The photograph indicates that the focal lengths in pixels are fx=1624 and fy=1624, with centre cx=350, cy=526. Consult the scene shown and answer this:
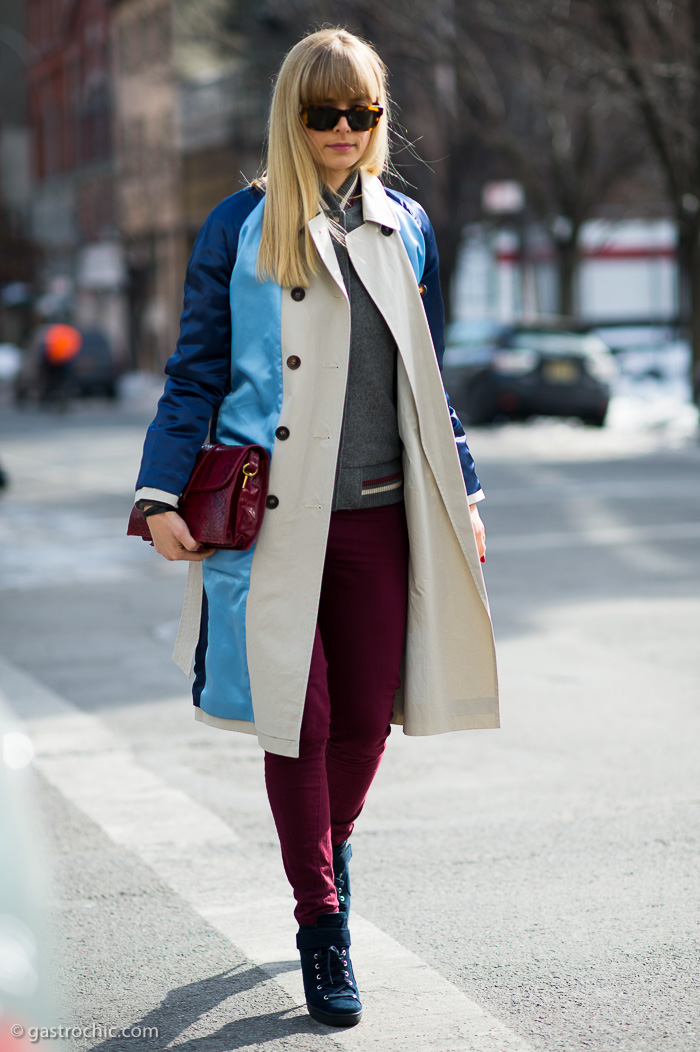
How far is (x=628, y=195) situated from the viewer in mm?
37156

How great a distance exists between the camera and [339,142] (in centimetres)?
321

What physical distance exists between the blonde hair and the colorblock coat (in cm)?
3

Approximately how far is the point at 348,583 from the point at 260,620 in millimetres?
199

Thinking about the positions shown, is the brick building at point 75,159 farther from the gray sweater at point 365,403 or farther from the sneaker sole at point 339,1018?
the sneaker sole at point 339,1018

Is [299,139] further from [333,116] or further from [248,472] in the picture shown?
[248,472]

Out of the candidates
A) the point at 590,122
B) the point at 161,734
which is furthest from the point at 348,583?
the point at 590,122

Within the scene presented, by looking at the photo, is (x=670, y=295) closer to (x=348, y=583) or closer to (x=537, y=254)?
(x=537, y=254)

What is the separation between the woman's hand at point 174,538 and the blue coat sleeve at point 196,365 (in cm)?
6

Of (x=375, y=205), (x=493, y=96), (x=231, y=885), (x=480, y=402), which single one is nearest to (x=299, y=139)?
(x=375, y=205)

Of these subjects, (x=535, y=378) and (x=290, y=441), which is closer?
(x=290, y=441)

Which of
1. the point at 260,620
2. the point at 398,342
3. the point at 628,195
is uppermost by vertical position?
the point at 628,195

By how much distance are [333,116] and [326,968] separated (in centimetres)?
166

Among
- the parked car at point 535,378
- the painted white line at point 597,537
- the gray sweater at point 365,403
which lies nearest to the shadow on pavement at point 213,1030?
the gray sweater at point 365,403

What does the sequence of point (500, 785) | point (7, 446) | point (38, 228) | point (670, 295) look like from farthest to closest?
1. point (38, 228)
2. point (670, 295)
3. point (7, 446)
4. point (500, 785)
